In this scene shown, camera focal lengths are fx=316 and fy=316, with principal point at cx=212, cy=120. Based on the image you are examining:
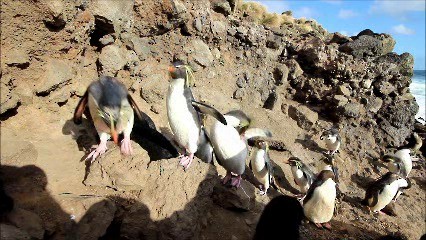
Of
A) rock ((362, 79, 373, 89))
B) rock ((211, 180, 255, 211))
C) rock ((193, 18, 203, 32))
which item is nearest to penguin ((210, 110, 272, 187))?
rock ((211, 180, 255, 211))

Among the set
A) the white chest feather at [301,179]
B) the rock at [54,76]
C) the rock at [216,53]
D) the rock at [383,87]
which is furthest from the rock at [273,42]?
the rock at [54,76]

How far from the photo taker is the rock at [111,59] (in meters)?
5.41

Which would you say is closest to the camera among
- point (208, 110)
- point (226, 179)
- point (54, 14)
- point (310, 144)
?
point (54, 14)

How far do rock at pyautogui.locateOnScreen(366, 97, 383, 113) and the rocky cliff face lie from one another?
41 millimetres

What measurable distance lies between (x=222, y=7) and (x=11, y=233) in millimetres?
7798

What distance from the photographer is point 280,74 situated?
941cm

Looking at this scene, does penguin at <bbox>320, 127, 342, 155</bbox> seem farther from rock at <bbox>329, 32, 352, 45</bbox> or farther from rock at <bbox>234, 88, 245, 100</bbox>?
rock at <bbox>329, 32, 352, 45</bbox>

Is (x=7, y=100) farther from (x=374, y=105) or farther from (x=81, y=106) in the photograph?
(x=374, y=105)

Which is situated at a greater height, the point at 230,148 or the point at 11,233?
the point at 230,148

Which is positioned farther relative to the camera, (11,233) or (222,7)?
(222,7)

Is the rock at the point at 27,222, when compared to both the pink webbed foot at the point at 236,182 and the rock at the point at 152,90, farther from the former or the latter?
the rock at the point at 152,90

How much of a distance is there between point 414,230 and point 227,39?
6.26m

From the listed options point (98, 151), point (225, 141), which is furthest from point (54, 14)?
point (225, 141)

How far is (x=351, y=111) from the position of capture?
9.05 meters
